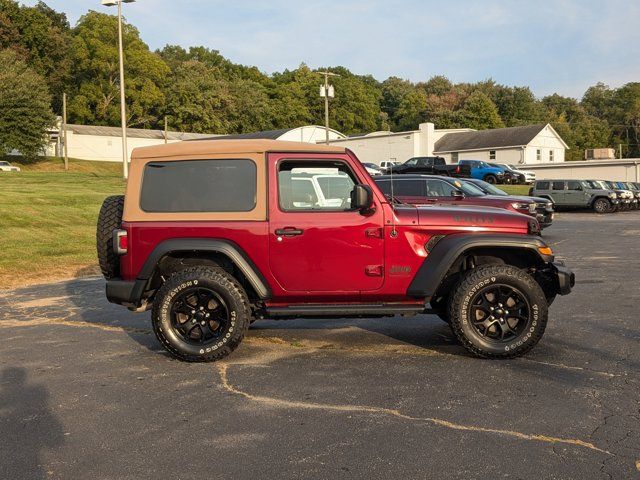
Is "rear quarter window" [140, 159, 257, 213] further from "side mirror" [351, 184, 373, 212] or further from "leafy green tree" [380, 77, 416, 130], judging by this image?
"leafy green tree" [380, 77, 416, 130]

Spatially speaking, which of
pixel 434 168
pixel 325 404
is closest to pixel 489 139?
pixel 434 168

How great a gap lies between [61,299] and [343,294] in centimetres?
578

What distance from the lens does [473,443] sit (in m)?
3.95

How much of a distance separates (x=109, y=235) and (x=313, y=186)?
207 cm

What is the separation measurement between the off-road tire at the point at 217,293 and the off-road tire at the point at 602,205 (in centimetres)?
2927

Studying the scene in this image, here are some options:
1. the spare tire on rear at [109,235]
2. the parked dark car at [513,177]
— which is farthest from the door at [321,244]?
the parked dark car at [513,177]

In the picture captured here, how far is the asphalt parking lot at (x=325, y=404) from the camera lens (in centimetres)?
371

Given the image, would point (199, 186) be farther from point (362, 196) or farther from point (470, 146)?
point (470, 146)

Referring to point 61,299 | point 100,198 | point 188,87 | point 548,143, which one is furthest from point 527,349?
point 188,87

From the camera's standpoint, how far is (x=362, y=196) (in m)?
5.74

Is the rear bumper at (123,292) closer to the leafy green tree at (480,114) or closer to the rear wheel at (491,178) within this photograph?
the rear wheel at (491,178)

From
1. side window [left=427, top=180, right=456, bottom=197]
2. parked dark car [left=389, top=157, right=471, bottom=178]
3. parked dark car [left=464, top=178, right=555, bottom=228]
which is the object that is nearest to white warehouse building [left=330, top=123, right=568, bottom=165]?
parked dark car [left=389, top=157, right=471, bottom=178]

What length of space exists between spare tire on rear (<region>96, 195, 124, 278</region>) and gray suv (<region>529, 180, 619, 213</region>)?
1132 inches

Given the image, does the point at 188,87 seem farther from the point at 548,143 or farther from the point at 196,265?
the point at 196,265
